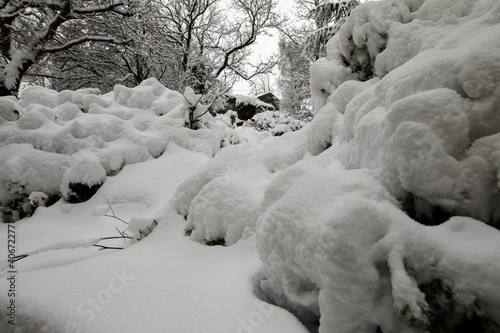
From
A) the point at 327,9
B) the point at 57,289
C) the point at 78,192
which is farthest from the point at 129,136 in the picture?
the point at 327,9

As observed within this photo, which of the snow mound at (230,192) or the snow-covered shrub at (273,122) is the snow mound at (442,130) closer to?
the snow mound at (230,192)

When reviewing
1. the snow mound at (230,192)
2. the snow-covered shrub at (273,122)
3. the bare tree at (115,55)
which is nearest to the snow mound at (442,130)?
the snow mound at (230,192)

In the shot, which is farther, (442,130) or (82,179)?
(82,179)

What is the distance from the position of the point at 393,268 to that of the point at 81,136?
4.18 meters

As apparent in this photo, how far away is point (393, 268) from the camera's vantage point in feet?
2.45

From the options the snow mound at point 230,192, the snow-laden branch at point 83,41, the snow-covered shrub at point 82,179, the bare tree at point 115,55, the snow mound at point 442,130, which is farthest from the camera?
the bare tree at point 115,55

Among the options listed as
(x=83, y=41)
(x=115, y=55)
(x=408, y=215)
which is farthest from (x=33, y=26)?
(x=408, y=215)

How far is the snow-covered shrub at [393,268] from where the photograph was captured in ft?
2.29

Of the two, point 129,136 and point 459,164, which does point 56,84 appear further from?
point 459,164

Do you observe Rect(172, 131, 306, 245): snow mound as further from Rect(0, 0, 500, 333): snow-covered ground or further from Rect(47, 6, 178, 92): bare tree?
Rect(47, 6, 178, 92): bare tree

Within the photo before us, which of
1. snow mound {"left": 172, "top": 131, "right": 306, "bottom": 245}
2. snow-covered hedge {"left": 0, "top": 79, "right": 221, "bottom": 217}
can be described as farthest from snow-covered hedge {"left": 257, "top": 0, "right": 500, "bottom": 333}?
snow-covered hedge {"left": 0, "top": 79, "right": 221, "bottom": 217}

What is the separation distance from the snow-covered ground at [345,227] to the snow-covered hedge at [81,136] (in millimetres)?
618

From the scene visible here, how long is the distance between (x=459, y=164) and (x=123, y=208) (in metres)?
3.02

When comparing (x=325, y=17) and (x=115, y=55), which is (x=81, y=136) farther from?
(x=325, y=17)
